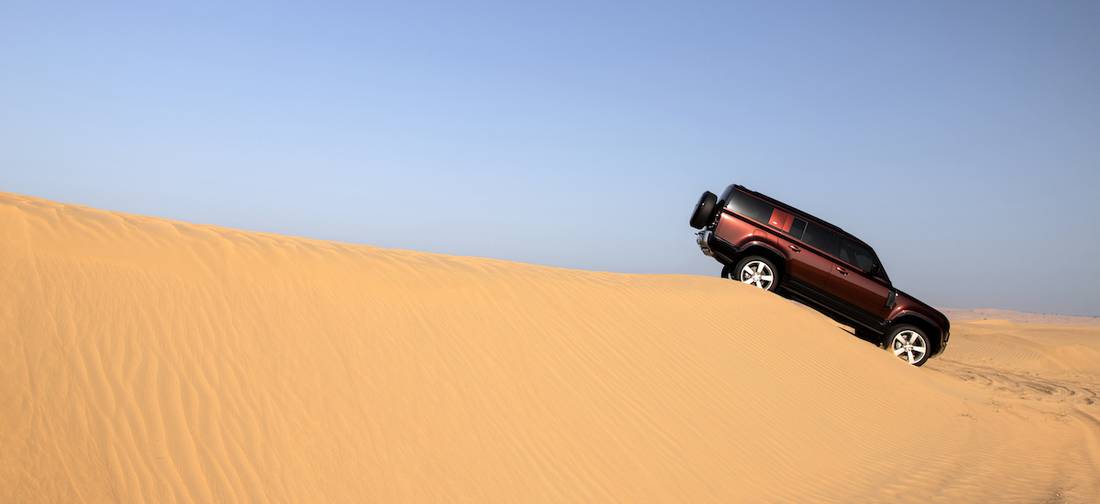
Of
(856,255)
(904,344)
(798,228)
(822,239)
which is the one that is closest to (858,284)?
(856,255)

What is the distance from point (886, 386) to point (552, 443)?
6.94 metres

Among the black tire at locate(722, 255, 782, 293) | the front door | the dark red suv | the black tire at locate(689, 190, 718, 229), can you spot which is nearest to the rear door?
the dark red suv

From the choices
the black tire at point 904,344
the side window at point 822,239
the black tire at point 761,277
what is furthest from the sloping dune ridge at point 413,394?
the side window at point 822,239

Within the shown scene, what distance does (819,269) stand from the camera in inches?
508

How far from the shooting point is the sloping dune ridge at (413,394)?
503cm

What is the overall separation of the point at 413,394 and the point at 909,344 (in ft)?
33.7

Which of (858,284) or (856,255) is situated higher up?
(856,255)

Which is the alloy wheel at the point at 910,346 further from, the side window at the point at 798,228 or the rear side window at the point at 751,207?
the rear side window at the point at 751,207

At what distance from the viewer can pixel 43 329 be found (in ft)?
18.0

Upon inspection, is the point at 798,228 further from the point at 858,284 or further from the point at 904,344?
the point at 904,344

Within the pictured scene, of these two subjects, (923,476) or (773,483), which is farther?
(923,476)

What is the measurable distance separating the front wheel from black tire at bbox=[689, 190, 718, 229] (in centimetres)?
382

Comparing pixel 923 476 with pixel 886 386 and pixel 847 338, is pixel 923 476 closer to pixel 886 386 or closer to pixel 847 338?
pixel 886 386

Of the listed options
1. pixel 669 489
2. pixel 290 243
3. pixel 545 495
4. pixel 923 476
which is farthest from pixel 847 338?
pixel 290 243
